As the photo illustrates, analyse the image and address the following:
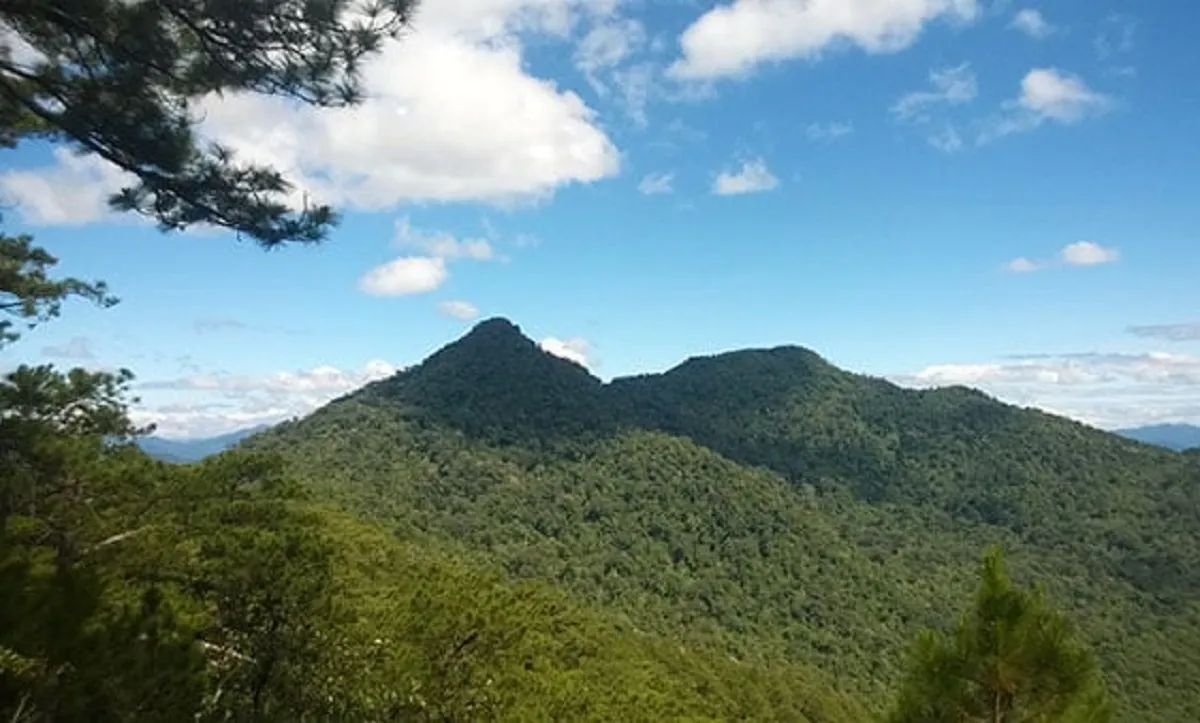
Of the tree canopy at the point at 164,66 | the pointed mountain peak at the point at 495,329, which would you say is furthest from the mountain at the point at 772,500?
the tree canopy at the point at 164,66

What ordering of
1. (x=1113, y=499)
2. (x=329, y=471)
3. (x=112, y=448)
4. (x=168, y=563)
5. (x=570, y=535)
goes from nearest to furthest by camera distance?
(x=168, y=563) → (x=112, y=448) → (x=329, y=471) → (x=570, y=535) → (x=1113, y=499)

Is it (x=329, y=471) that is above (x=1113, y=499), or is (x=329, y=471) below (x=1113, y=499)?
above

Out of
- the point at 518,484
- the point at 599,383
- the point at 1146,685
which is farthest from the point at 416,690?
the point at 599,383

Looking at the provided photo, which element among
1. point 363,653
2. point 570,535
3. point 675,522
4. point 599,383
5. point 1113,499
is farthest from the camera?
point 599,383

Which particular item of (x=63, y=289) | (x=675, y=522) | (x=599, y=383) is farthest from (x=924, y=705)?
(x=599, y=383)

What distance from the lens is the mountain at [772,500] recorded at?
6191 cm

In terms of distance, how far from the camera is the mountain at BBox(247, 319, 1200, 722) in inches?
2437

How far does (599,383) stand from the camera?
362 feet

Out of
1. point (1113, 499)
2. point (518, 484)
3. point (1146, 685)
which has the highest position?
point (518, 484)

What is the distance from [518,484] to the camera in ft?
259

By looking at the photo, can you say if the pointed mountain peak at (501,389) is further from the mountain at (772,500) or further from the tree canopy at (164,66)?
the tree canopy at (164,66)

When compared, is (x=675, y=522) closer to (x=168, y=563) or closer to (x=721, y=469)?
(x=721, y=469)

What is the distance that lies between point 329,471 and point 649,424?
1717 inches

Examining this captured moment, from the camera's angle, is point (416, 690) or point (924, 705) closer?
point (924, 705)
